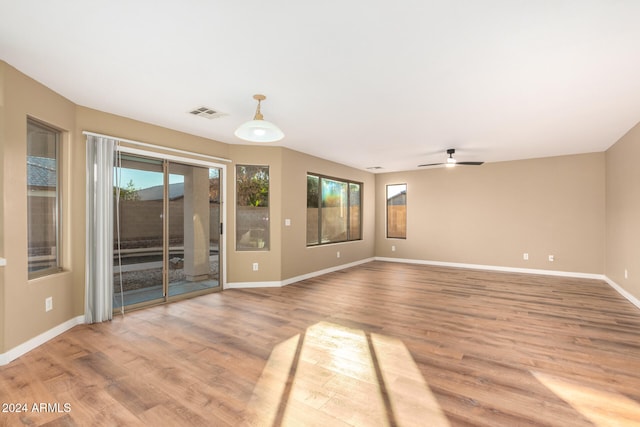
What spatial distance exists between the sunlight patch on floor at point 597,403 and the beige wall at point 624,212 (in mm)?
3187

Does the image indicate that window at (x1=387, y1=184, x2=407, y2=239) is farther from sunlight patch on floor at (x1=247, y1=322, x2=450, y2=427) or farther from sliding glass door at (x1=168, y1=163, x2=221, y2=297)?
sunlight patch on floor at (x1=247, y1=322, x2=450, y2=427)

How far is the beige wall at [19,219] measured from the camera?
107 inches

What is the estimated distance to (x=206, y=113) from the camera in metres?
3.87

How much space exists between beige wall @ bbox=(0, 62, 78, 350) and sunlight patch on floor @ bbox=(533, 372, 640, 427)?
182 inches

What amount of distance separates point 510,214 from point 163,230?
726cm

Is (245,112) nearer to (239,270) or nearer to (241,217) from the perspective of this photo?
(241,217)

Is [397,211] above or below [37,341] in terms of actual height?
above

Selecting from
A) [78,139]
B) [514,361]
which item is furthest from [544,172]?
[78,139]

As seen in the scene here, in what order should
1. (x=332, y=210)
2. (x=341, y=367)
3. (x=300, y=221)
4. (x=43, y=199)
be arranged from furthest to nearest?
(x=332, y=210), (x=300, y=221), (x=43, y=199), (x=341, y=367)

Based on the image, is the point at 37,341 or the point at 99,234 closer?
the point at 37,341

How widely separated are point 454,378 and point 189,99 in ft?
12.5

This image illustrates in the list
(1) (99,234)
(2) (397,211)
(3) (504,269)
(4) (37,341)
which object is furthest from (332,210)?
(4) (37,341)

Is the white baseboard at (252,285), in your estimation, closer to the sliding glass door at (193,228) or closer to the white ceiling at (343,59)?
the sliding glass door at (193,228)

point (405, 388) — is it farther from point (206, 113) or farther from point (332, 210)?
point (332, 210)
